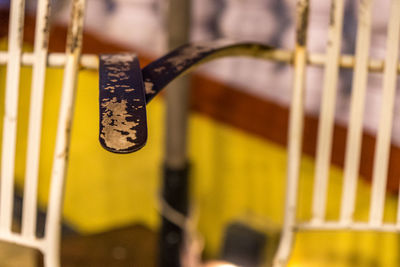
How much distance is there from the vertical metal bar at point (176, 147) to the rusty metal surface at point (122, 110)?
0.69m

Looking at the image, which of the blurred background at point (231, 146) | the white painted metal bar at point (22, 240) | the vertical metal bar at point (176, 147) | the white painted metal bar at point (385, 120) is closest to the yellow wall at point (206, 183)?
the blurred background at point (231, 146)

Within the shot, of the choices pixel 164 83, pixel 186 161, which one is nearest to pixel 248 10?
pixel 186 161

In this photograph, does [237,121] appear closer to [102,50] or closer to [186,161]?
[186,161]

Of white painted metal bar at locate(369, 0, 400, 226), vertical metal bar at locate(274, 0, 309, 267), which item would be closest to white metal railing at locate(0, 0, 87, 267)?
vertical metal bar at locate(274, 0, 309, 267)

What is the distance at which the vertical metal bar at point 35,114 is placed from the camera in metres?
0.70

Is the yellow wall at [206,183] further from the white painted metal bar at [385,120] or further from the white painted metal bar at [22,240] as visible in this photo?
the white painted metal bar at [22,240]

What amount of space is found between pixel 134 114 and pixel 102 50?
1.37 metres

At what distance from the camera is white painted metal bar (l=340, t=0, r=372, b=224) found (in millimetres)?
755

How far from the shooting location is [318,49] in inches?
52.6

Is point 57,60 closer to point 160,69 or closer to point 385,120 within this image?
point 160,69

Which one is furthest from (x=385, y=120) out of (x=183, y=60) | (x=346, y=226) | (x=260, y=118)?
(x=260, y=118)

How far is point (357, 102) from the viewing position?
771 millimetres

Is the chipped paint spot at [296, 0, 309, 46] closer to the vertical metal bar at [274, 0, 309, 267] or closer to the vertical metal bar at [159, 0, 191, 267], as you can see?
the vertical metal bar at [274, 0, 309, 267]

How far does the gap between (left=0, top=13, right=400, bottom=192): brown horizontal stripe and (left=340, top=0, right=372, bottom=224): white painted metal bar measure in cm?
32
